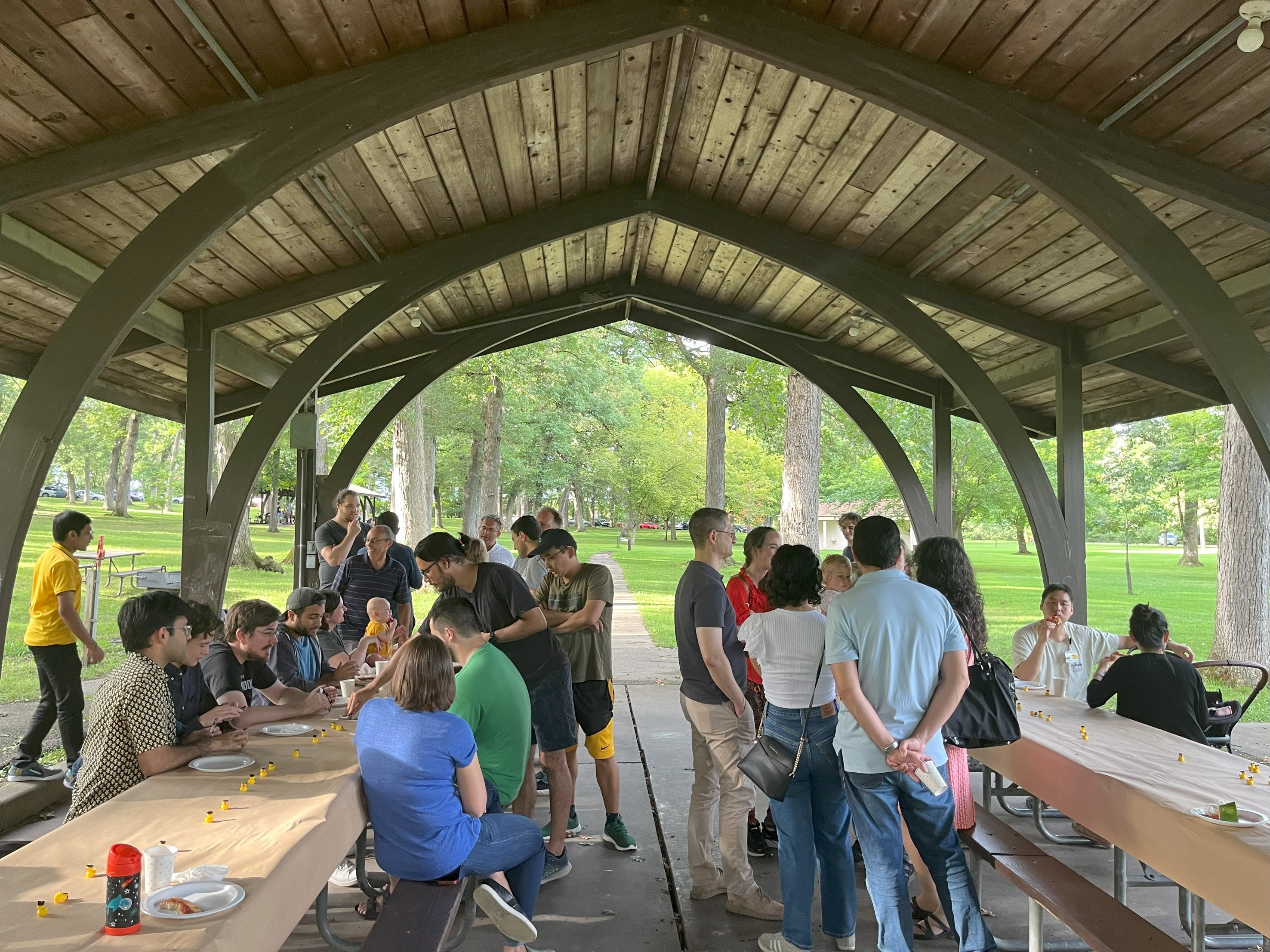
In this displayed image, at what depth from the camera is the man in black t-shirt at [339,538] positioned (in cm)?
725

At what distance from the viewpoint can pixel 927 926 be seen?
398cm

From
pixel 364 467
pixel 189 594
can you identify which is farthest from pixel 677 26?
pixel 364 467

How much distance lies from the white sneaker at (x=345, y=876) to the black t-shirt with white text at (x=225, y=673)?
0.94 m

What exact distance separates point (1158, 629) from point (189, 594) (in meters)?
5.79

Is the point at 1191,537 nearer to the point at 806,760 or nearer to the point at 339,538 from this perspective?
the point at 339,538

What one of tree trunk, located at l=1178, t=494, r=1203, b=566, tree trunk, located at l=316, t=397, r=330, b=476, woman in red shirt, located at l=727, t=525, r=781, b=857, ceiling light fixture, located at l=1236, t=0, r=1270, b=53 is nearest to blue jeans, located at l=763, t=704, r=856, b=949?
woman in red shirt, located at l=727, t=525, r=781, b=857

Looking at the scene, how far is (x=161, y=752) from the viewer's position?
3352mm

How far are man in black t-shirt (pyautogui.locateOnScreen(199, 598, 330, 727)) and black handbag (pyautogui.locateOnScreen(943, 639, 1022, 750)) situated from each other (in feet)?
9.69

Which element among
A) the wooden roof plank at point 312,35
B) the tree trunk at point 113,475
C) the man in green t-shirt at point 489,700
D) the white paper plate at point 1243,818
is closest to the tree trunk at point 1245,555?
the white paper plate at point 1243,818

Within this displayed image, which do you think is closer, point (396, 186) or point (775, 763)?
point (775, 763)

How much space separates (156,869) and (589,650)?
2933 millimetres

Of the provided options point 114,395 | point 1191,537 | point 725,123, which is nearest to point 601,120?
point 725,123

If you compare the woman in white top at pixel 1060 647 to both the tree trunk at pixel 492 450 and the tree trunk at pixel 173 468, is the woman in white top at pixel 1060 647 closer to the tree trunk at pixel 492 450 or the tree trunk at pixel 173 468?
the tree trunk at pixel 492 450

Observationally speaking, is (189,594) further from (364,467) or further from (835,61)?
(364,467)
